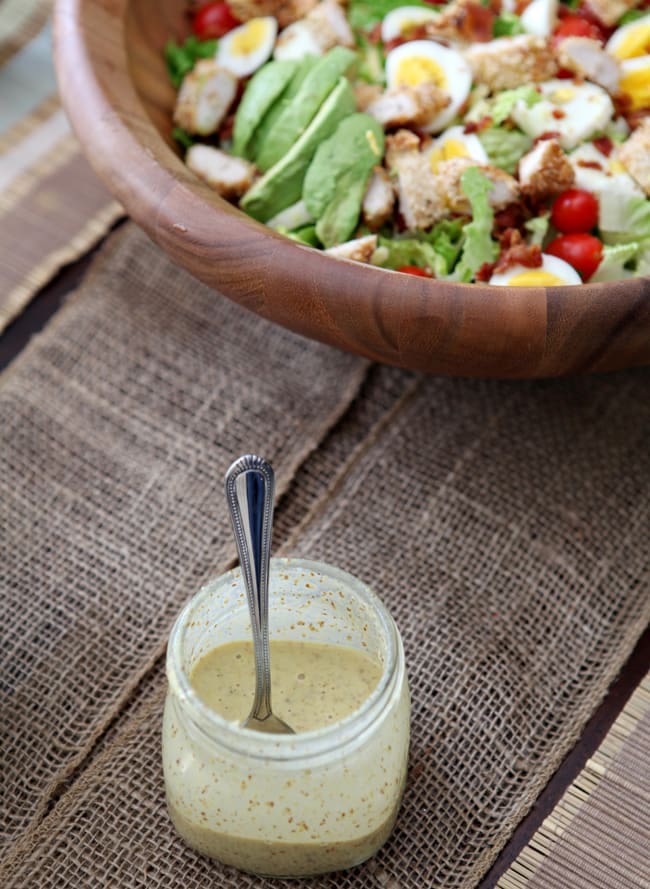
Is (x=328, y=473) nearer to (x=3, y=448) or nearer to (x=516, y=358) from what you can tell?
(x=516, y=358)

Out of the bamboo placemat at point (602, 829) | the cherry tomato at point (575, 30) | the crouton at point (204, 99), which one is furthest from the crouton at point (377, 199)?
the bamboo placemat at point (602, 829)

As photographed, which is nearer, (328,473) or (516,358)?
(516,358)

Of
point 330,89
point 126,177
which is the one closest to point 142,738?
point 126,177

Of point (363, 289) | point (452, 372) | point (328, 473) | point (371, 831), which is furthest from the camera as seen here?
point (328, 473)

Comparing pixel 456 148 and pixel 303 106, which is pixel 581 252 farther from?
pixel 303 106

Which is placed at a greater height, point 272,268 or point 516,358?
point 272,268

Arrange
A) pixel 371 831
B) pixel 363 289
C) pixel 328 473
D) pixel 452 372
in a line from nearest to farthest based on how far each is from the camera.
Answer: pixel 371 831 < pixel 363 289 < pixel 452 372 < pixel 328 473

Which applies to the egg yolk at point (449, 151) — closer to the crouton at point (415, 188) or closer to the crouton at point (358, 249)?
the crouton at point (415, 188)

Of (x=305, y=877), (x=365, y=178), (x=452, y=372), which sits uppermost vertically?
(x=365, y=178)
